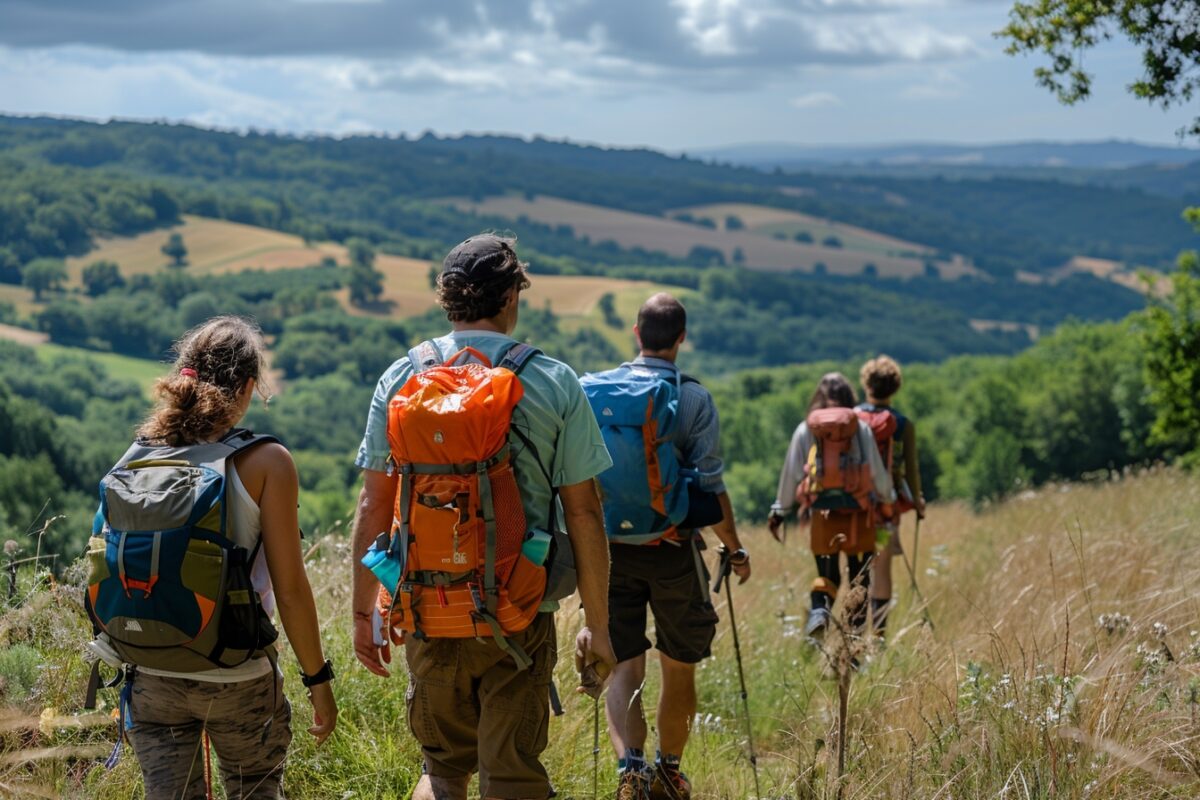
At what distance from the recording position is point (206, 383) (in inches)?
104

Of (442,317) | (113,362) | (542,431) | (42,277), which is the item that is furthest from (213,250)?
(542,431)

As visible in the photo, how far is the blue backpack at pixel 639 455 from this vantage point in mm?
3715

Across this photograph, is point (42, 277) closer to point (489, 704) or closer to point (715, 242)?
point (715, 242)

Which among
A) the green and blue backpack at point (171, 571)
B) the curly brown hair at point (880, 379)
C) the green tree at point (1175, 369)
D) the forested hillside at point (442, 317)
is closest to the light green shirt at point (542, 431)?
the green and blue backpack at point (171, 571)

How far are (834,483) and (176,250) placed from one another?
126m

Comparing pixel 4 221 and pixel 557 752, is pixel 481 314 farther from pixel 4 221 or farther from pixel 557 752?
pixel 4 221

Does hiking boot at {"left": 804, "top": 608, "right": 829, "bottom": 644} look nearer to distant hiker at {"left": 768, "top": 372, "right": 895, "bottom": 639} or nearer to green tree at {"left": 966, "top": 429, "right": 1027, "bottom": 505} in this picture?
distant hiker at {"left": 768, "top": 372, "right": 895, "bottom": 639}

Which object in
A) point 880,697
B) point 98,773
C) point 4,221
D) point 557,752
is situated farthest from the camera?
point 4,221

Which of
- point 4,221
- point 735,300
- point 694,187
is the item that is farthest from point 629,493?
point 694,187

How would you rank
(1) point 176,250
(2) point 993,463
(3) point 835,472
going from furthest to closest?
(1) point 176,250 → (2) point 993,463 → (3) point 835,472

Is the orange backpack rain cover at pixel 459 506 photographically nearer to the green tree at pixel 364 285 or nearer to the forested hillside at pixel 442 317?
the forested hillside at pixel 442 317

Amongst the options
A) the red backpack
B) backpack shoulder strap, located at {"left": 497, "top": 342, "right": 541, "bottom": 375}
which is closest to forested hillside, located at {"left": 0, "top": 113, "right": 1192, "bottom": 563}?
backpack shoulder strap, located at {"left": 497, "top": 342, "right": 541, "bottom": 375}

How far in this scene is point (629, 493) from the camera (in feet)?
12.3

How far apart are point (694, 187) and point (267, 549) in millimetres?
177803
